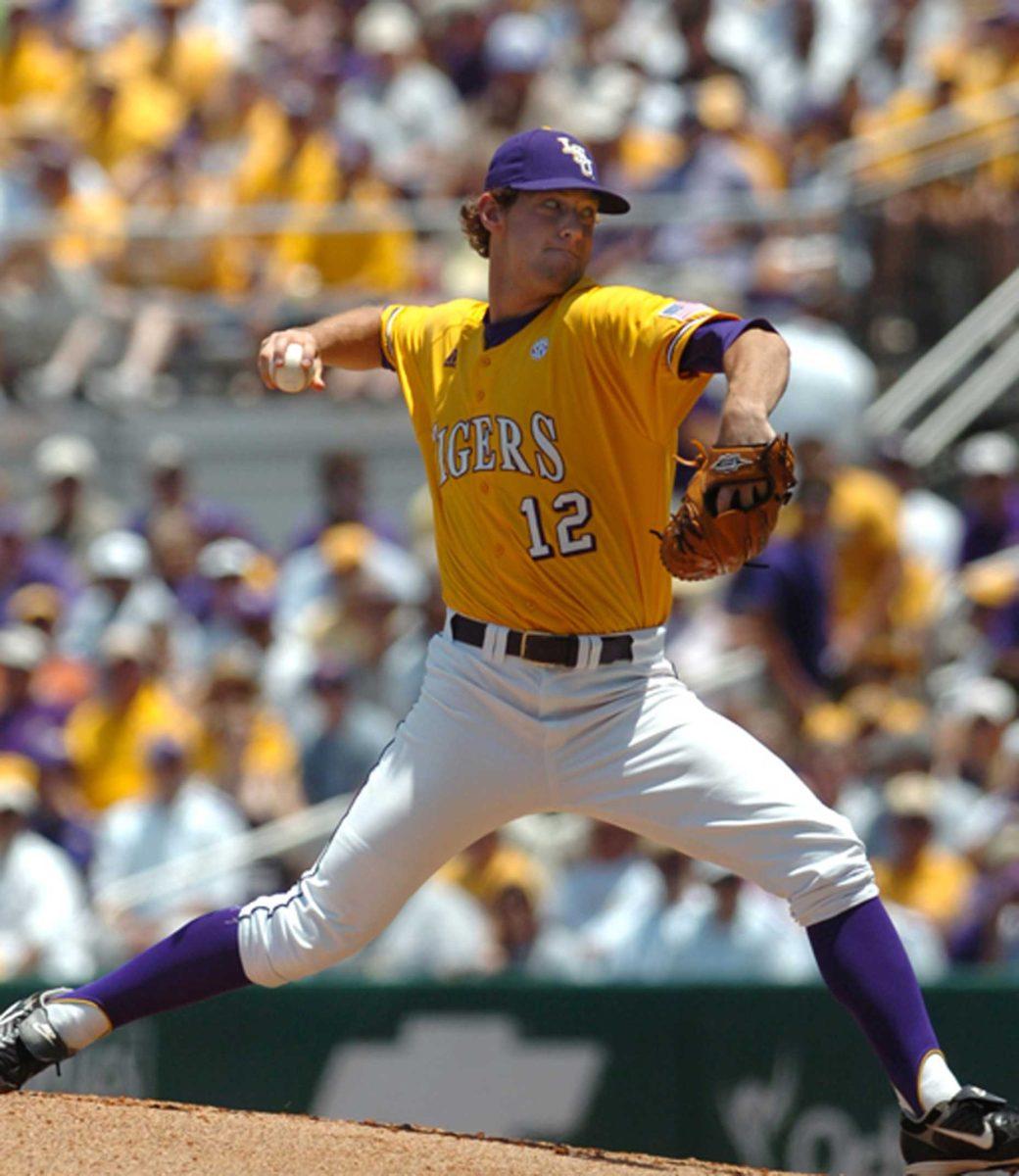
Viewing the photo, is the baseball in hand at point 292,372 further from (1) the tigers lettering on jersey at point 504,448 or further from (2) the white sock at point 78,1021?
(2) the white sock at point 78,1021

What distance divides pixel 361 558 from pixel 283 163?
8.55 feet

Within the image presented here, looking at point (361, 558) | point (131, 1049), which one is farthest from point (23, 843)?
point (361, 558)

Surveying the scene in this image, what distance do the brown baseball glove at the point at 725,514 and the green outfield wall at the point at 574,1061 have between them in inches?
114

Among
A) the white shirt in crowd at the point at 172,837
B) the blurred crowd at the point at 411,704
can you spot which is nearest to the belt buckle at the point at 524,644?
the blurred crowd at the point at 411,704

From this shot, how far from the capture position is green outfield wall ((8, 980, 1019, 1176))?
6.86 metres

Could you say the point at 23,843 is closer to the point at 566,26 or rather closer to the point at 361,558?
the point at 361,558

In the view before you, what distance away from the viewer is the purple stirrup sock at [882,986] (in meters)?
4.56

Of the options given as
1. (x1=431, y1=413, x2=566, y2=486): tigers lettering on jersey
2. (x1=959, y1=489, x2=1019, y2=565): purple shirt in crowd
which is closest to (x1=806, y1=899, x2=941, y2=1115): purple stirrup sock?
(x1=431, y1=413, x2=566, y2=486): tigers lettering on jersey

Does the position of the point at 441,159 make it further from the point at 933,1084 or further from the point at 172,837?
the point at 933,1084

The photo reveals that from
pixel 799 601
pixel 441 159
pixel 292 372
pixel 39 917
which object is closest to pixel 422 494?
pixel 441 159

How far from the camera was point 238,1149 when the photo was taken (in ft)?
16.1

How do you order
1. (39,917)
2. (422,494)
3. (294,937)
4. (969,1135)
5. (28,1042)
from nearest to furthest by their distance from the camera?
(969,1135) < (294,937) < (28,1042) < (39,917) < (422,494)

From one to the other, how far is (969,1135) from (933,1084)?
120mm

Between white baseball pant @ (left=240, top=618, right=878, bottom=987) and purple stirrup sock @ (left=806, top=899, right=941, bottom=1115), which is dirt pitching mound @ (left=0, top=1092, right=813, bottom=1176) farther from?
purple stirrup sock @ (left=806, top=899, right=941, bottom=1115)
